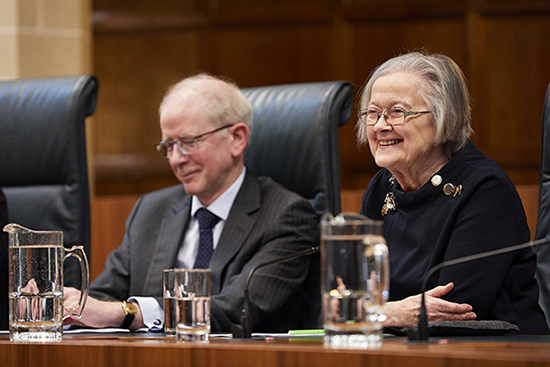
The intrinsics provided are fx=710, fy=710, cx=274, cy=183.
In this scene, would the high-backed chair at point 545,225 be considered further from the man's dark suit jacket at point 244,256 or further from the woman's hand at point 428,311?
the man's dark suit jacket at point 244,256

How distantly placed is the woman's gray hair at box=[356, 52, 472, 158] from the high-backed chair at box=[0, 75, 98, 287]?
0.99 metres

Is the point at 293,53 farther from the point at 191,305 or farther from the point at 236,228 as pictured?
the point at 191,305

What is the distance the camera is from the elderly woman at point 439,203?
1.48 meters

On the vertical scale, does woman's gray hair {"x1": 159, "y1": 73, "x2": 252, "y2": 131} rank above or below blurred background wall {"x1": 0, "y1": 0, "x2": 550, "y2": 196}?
below

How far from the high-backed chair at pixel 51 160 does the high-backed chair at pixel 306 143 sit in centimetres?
54

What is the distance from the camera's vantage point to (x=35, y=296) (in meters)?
1.12

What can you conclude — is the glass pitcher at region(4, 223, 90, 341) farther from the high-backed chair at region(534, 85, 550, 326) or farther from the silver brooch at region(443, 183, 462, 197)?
the high-backed chair at region(534, 85, 550, 326)

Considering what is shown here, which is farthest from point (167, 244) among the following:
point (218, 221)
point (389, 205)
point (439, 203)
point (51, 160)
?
point (439, 203)

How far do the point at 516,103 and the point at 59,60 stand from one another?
2.52m

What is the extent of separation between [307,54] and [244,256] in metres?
2.54

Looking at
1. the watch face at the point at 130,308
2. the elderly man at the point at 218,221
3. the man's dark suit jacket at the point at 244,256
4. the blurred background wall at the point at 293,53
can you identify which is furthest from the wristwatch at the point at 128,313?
the blurred background wall at the point at 293,53

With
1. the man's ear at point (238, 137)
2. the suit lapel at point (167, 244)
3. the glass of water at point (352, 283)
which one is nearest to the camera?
the glass of water at point (352, 283)

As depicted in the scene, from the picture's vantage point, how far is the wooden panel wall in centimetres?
403

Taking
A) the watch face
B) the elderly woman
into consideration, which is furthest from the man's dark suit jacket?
the elderly woman
